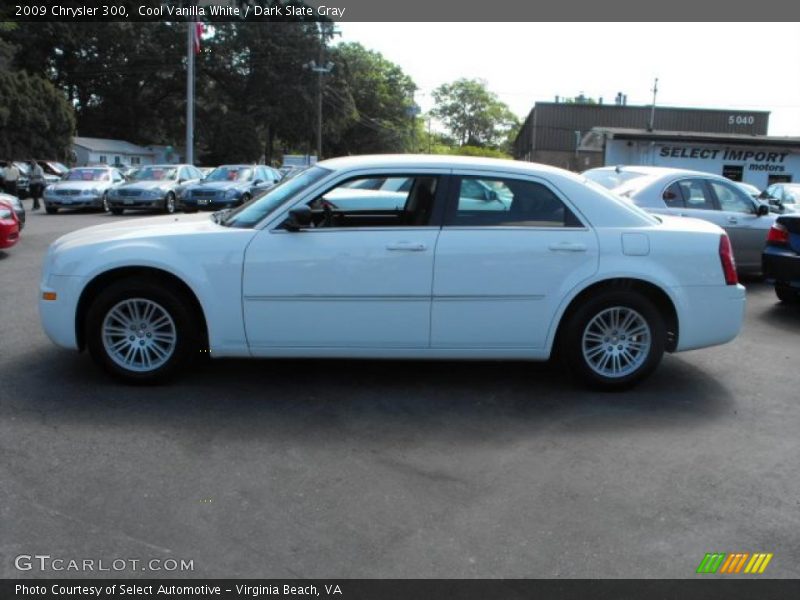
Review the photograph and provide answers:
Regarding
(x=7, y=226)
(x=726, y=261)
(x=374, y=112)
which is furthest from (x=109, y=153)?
(x=726, y=261)

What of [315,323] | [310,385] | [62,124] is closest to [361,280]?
[315,323]

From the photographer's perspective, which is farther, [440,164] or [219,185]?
[219,185]

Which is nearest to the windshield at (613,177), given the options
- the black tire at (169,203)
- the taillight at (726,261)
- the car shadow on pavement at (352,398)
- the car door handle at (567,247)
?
the taillight at (726,261)

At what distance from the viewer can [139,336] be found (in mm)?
5469

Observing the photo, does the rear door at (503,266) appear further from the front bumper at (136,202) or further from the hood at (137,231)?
the front bumper at (136,202)

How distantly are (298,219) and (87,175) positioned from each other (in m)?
20.7

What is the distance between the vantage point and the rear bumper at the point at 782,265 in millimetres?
8719

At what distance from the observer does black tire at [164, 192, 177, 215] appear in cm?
2220

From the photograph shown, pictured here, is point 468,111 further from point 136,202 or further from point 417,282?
point 417,282

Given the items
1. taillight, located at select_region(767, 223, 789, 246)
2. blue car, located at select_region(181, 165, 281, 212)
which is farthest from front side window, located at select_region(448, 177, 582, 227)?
blue car, located at select_region(181, 165, 281, 212)

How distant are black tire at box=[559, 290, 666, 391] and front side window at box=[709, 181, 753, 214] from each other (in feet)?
19.4

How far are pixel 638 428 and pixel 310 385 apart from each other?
2.32 metres

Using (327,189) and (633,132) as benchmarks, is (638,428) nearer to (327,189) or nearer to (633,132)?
(327,189)

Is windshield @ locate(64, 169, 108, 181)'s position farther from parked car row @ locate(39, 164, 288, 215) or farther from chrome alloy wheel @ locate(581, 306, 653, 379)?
chrome alloy wheel @ locate(581, 306, 653, 379)
